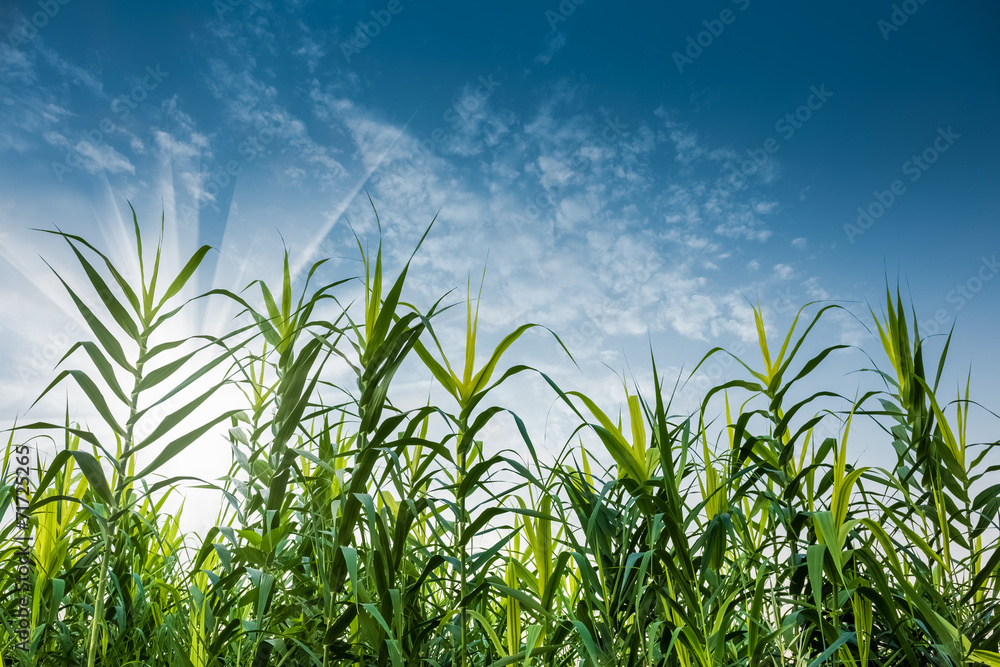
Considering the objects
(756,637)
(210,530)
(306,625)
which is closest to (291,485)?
(210,530)

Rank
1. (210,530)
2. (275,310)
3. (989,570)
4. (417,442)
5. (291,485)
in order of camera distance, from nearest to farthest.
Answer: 1. (417,442)
2. (989,570)
3. (210,530)
4. (291,485)
5. (275,310)

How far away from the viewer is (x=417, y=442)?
3.78 feet

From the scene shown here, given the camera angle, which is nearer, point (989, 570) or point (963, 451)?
point (989, 570)

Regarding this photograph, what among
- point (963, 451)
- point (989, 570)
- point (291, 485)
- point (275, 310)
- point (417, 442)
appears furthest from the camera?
point (275, 310)

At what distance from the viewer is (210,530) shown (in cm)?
137

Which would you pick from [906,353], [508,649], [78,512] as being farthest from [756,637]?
[78,512]

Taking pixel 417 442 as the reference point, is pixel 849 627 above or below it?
below

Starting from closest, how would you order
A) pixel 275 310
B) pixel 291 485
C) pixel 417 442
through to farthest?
pixel 417 442 → pixel 291 485 → pixel 275 310

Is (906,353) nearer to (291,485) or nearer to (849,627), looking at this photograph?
(849,627)

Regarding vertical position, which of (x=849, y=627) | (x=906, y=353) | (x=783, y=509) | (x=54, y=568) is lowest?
(x=849, y=627)

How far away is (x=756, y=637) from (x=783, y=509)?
1.07 ft

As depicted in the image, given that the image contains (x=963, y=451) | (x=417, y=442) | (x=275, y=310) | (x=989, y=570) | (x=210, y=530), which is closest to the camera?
(x=417, y=442)

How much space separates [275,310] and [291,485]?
0.52 meters

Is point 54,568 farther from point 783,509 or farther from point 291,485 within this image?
point 783,509
